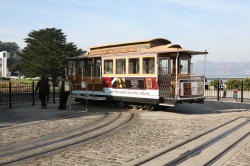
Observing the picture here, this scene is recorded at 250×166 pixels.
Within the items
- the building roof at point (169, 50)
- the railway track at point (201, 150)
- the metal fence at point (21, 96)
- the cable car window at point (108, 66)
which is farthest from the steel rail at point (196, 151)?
the metal fence at point (21, 96)

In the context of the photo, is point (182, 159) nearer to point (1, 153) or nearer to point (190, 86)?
point (1, 153)

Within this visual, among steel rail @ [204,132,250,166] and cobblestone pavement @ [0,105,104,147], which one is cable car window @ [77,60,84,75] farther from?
steel rail @ [204,132,250,166]

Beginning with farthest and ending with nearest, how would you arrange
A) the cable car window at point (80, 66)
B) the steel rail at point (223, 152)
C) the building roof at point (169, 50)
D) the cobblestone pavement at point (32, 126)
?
the cable car window at point (80, 66)
the building roof at point (169, 50)
the cobblestone pavement at point (32, 126)
the steel rail at point (223, 152)

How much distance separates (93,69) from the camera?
1653 cm

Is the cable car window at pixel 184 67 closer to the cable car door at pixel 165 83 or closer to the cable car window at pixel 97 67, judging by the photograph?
the cable car door at pixel 165 83

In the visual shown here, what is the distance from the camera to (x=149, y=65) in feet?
44.6

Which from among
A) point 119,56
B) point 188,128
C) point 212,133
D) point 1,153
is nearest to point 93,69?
point 119,56

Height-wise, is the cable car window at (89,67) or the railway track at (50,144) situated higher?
the cable car window at (89,67)

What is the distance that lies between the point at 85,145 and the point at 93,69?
32.2 ft

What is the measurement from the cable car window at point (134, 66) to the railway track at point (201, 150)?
232 inches

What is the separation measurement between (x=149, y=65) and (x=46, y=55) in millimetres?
43479

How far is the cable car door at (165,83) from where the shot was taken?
13.2 m

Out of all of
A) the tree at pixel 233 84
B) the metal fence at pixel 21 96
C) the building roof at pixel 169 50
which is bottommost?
the metal fence at pixel 21 96

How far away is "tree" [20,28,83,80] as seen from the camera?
50.0 meters
